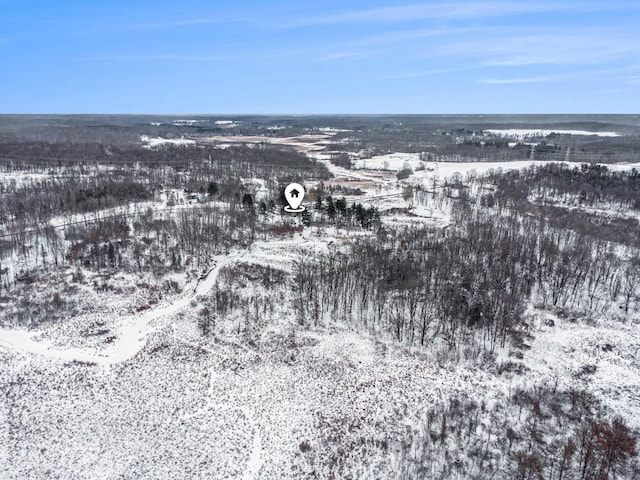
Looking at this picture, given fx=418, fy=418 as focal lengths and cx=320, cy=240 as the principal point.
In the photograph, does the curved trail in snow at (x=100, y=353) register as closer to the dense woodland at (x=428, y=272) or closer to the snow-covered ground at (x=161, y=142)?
the dense woodland at (x=428, y=272)

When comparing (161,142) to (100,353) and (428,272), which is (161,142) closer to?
(428,272)

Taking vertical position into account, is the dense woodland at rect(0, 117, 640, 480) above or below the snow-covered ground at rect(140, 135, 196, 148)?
below

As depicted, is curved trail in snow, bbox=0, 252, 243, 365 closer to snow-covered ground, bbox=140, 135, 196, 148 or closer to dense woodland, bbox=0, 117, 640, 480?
dense woodland, bbox=0, 117, 640, 480

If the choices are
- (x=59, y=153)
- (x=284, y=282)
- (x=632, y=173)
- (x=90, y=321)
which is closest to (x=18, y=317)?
(x=90, y=321)

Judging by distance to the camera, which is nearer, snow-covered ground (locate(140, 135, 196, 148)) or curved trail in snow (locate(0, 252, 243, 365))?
curved trail in snow (locate(0, 252, 243, 365))

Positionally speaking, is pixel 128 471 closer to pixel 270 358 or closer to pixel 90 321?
pixel 270 358

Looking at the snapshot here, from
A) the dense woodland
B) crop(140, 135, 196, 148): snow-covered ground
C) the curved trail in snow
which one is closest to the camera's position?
the dense woodland

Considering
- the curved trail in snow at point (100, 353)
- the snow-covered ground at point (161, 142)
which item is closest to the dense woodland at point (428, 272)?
the curved trail in snow at point (100, 353)

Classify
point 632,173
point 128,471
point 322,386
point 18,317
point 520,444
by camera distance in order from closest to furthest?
1. point 128,471
2. point 520,444
3. point 322,386
4. point 18,317
5. point 632,173

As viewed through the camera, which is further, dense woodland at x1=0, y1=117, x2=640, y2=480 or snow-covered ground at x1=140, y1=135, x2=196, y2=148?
snow-covered ground at x1=140, y1=135, x2=196, y2=148

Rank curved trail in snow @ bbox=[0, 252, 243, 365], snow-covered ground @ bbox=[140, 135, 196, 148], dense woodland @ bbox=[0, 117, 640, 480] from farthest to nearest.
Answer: snow-covered ground @ bbox=[140, 135, 196, 148]
curved trail in snow @ bbox=[0, 252, 243, 365]
dense woodland @ bbox=[0, 117, 640, 480]

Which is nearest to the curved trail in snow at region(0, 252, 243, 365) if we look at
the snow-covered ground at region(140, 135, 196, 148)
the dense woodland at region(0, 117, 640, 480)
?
the dense woodland at region(0, 117, 640, 480)
